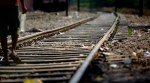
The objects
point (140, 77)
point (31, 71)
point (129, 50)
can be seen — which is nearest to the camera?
point (140, 77)

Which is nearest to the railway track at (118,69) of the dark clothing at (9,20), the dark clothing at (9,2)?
the dark clothing at (9,20)

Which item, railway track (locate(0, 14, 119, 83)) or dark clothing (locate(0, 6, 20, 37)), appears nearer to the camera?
railway track (locate(0, 14, 119, 83))

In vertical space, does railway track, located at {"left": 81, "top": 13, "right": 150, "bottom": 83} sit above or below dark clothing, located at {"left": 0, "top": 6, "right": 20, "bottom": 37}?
below

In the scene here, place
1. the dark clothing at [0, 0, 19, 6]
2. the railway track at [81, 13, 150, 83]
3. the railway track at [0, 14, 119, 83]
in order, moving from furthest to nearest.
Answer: the dark clothing at [0, 0, 19, 6] → the railway track at [0, 14, 119, 83] → the railway track at [81, 13, 150, 83]

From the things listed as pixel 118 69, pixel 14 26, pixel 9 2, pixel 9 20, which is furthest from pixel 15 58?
A: pixel 118 69

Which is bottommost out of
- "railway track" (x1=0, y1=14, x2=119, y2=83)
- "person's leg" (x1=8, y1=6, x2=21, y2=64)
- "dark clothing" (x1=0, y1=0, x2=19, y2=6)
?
"railway track" (x1=0, y1=14, x2=119, y2=83)

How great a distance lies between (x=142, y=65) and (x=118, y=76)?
104cm

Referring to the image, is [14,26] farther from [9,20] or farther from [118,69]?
[118,69]

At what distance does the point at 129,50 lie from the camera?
7688mm

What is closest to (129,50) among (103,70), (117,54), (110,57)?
(117,54)

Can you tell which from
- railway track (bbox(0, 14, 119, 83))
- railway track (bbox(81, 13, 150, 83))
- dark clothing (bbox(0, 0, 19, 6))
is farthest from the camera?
dark clothing (bbox(0, 0, 19, 6))

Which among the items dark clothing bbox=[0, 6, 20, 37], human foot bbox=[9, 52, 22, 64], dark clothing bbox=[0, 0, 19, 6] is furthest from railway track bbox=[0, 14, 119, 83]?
dark clothing bbox=[0, 0, 19, 6]

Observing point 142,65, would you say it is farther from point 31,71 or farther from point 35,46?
point 35,46

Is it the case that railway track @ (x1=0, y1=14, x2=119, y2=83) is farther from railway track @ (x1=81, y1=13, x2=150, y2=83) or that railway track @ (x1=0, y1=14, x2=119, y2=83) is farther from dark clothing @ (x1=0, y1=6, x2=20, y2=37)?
dark clothing @ (x1=0, y1=6, x2=20, y2=37)
